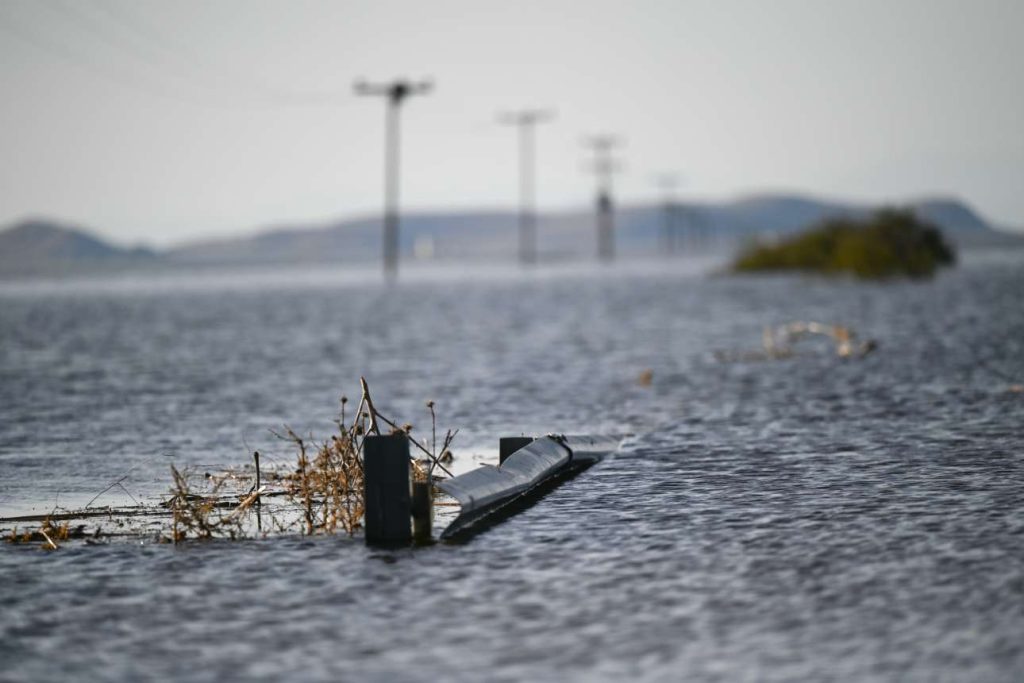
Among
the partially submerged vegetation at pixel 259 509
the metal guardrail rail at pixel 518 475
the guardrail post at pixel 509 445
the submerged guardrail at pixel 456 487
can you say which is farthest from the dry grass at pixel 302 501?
the guardrail post at pixel 509 445

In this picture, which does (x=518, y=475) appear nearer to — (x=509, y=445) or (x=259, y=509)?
(x=509, y=445)

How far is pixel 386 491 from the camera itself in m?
12.1

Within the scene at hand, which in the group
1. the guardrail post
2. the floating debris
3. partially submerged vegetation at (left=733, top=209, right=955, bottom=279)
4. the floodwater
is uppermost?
partially submerged vegetation at (left=733, top=209, right=955, bottom=279)

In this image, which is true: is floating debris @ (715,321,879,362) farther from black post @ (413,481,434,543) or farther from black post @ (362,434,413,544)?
black post @ (362,434,413,544)

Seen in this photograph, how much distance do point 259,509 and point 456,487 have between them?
6.86ft

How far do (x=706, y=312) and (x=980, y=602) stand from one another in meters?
48.7

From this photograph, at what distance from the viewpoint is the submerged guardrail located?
476 inches

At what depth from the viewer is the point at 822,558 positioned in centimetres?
1094

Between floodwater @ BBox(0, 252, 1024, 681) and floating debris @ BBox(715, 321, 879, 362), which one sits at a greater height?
floating debris @ BBox(715, 321, 879, 362)

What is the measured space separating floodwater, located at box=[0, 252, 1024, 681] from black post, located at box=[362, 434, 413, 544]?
→ 0.26 m

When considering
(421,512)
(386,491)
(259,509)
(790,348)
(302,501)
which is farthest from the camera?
(790,348)

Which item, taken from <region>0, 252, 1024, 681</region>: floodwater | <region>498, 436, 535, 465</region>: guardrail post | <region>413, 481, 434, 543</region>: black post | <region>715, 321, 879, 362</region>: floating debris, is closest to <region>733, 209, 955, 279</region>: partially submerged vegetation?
<region>715, 321, 879, 362</region>: floating debris

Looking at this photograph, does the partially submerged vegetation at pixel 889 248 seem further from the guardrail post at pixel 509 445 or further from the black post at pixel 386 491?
the black post at pixel 386 491

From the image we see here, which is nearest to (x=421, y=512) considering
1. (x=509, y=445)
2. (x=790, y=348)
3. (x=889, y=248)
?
(x=509, y=445)
